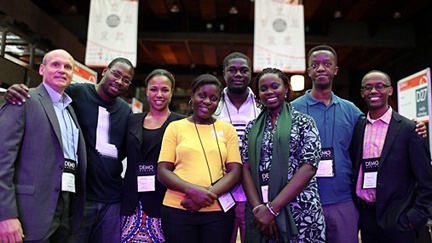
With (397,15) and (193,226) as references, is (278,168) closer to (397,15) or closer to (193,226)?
(193,226)

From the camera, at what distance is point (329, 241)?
95.0 inches

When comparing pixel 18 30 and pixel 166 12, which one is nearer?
pixel 18 30

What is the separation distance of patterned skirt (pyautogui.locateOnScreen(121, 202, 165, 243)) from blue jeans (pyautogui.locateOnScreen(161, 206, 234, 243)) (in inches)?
11.1

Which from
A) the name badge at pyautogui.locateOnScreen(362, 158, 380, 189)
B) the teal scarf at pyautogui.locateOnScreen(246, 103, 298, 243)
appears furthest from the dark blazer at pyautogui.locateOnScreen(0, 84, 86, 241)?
the name badge at pyautogui.locateOnScreen(362, 158, 380, 189)

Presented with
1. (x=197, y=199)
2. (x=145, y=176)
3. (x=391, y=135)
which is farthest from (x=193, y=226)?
(x=391, y=135)

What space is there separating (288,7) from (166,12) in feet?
11.9

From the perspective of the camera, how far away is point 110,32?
5422mm

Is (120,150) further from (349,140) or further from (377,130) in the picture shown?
(377,130)

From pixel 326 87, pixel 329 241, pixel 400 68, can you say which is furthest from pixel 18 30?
pixel 400 68

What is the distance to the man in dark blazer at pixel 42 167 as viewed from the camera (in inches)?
76.2

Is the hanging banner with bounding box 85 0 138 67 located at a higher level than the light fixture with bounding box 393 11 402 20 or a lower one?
lower

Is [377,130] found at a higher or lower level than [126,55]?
lower

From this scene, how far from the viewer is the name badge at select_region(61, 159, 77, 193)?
7.13 feet

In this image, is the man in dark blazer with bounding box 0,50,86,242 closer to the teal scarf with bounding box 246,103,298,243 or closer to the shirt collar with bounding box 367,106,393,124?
the teal scarf with bounding box 246,103,298,243
